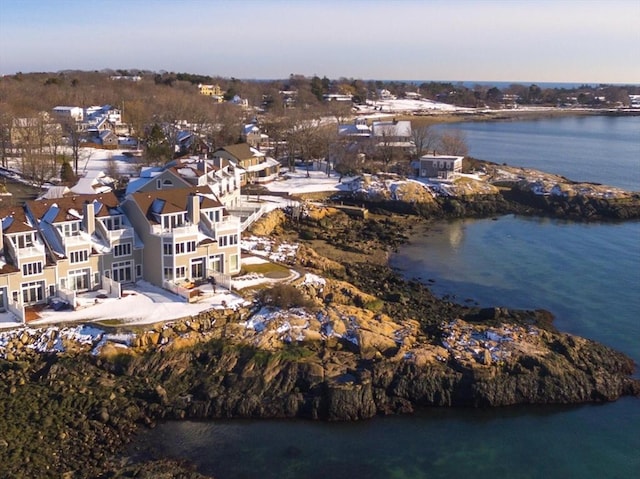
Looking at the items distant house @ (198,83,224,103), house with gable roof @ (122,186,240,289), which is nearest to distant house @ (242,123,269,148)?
house with gable roof @ (122,186,240,289)

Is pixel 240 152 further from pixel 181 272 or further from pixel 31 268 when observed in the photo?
pixel 31 268

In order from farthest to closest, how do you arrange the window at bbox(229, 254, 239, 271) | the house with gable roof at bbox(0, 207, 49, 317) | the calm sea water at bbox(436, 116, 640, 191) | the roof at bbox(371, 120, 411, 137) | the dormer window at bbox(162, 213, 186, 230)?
the calm sea water at bbox(436, 116, 640, 191), the roof at bbox(371, 120, 411, 137), the window at bbox(229, 254, 239, 271), the dormer window at bbox(162, 213, 186, 230), the house with gable roof at bbox(0, 207, 49, 317)

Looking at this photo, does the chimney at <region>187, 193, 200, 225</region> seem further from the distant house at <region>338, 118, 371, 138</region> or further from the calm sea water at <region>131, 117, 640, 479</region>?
the distant house at <region>338, 118, 371, 138</region>

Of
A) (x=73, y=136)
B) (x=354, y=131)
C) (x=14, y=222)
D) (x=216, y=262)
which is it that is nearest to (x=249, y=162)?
(x=73, y=136)

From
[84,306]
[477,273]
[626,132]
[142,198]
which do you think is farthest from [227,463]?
[626,132]

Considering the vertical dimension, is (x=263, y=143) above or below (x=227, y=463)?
above

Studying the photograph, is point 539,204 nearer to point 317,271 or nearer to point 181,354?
point 317,271

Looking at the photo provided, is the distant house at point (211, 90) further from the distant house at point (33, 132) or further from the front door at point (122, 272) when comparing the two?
the front door at point (122, 272)
